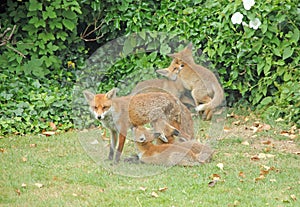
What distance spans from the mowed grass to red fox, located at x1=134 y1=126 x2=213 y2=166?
9 centimetres

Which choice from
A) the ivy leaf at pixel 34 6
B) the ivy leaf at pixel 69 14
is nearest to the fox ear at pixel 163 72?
the ivy leaf at pixel 69 14

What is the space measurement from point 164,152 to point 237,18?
2803 millimetres

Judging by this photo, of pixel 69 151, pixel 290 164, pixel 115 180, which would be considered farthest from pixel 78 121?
pixel 290 164

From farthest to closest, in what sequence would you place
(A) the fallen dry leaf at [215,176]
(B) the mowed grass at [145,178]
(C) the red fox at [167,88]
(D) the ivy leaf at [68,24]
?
1. (D) the ivy leaf at [68,24]
2. (C) the red fox at [167,88]
3. (A) the fallen dry leaf at [215,176]
4. (B) the mowed grass at [145,178]

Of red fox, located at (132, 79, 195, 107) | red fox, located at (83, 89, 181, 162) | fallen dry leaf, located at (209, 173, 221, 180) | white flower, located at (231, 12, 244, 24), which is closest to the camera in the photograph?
fallen dry leaf, located at (209, 173, 221, 180)

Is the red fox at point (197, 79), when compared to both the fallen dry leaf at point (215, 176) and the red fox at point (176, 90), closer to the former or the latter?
the red fox at point (176, 90)

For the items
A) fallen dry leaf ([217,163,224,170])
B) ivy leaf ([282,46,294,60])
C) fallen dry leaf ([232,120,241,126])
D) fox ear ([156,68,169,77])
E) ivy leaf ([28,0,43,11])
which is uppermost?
ivy leaf ([28,0,43,11])

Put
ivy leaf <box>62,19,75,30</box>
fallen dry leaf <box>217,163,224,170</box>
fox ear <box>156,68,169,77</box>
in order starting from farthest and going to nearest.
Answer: ivy leaf <box>62,19,75,30</box>
fox ear <box>156,68,169,77</box>
fallen dry leaf <box>217,163,224,170</box>

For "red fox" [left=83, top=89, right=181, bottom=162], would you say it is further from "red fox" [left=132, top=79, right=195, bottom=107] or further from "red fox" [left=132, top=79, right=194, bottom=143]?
"red fox" [left=132, top=79, right=195, bottom=107]

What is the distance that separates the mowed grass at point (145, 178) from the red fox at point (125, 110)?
37 cm

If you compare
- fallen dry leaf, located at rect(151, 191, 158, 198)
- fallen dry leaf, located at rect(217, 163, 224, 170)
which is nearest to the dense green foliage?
fallen dry leaf, located at rect(217, 163, 224, 170)

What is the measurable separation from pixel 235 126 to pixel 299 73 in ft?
3.57

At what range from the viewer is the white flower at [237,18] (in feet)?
27.2

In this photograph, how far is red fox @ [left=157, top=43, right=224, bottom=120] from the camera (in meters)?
8.00
